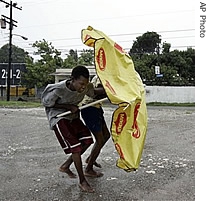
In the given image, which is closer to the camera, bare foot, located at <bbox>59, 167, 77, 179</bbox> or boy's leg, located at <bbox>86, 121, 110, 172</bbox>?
bare foot, located at <bbox>59, 167, 77, 179</bbox>

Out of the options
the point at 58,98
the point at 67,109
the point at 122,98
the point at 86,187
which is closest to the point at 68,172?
the point at 86,187

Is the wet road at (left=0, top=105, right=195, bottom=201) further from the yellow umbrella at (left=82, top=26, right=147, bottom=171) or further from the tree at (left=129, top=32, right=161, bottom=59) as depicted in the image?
the tree at (left=129, top=32, right=161, bottom=59)

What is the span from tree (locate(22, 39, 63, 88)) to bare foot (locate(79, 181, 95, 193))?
29.5 metres

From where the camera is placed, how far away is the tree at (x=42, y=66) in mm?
34531

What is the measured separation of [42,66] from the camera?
1361 inches

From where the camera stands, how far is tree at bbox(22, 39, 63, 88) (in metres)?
34.5

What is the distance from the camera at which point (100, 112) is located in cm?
533

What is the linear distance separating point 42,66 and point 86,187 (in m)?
30.7

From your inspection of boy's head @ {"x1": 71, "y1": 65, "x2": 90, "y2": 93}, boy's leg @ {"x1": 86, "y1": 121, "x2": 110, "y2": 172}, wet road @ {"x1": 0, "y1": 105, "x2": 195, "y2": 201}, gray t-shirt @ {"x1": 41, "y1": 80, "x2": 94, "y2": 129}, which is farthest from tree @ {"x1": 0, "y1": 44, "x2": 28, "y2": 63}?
boy's head @ {"x1": 71, "y1": 65, "x2": 90, "y2": 93}

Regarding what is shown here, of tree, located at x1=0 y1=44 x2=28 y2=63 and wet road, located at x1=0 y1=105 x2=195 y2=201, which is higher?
tree, located at x1=0 y1=44 x2=28 y2=63

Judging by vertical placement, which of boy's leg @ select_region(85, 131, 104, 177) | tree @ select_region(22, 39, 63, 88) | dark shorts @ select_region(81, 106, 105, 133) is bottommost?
boy's leg @ select_region(85, 131, 104, 177)

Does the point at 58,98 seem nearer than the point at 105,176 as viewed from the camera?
Yes

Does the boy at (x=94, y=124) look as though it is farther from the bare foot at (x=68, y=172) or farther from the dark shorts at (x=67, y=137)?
the dark shorts at (x=67, y=137)

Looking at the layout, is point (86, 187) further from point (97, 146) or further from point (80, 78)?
point (80, 78)
